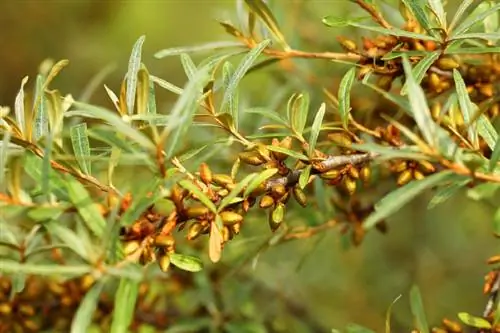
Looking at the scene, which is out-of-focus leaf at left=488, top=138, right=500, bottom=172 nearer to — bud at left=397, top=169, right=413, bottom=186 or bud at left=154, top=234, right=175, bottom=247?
bud at left=397, top=169, right=413, bottom=186

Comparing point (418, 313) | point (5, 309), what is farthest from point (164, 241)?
point (5, 309)

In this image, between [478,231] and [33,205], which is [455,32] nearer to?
[33,205]

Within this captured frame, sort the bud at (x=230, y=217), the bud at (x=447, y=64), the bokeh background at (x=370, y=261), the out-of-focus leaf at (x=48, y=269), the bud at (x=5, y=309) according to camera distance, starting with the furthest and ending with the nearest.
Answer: the bokeh background at (x=370, y=261) < the bud at (x=5, y=309) < the bud at (x=447, y=64) < the bud at (x=230, y=217) < the out-of-focus leaf at (x=48, y=269)

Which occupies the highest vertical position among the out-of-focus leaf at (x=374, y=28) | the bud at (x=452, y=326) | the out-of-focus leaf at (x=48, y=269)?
the out-of-focus leaf at (x=374, y=28)

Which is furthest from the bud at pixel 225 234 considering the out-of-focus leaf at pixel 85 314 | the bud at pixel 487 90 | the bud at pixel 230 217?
the bud at pixel 487 90

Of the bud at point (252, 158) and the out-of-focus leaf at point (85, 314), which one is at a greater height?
the bud at point (252, 158)

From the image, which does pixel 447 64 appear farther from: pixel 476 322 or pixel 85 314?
pixel 85 314

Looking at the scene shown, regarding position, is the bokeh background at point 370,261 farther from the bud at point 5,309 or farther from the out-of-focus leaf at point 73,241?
the out-of-focus leaf at point 73,241
